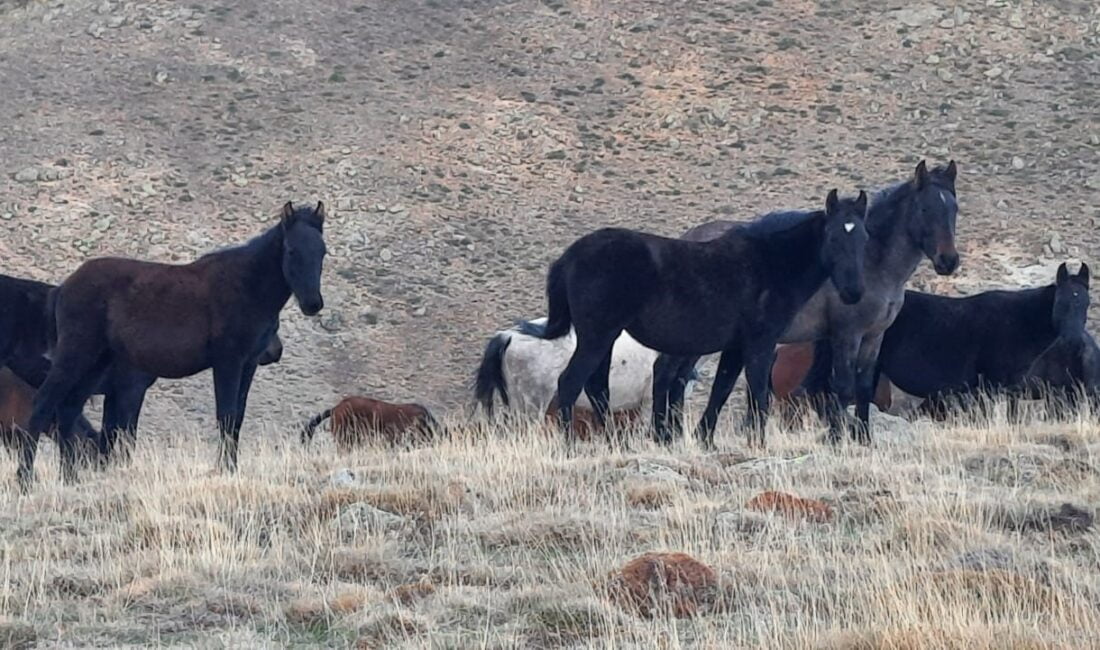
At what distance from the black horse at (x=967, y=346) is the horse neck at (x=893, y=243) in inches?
65.0

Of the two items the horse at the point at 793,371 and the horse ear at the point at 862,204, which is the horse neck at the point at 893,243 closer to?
the horse ear at the point at 862,204

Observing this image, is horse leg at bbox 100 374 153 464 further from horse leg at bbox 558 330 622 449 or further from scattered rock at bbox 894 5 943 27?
scattered rock at bbox 894 5 943 27

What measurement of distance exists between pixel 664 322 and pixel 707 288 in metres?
0.42

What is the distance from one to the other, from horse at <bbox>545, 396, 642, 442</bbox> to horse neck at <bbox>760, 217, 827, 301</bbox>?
1.68 m

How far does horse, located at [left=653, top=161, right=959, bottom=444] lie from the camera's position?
1427 cm

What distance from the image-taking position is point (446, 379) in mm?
30203

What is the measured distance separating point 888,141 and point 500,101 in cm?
885

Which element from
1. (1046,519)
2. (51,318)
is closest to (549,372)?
(51,318)

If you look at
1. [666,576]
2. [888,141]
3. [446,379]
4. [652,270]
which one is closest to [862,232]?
[652,270]

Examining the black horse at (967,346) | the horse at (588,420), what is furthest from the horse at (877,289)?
the black horse at (967,346)

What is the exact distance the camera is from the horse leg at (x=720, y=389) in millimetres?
13599

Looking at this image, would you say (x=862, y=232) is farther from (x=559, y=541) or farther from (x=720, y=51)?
(x=720, y=51)

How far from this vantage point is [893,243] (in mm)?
14430

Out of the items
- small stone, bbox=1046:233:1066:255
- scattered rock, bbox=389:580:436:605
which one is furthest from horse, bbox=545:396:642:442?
small stone, bbox=1046:233:1066:255
